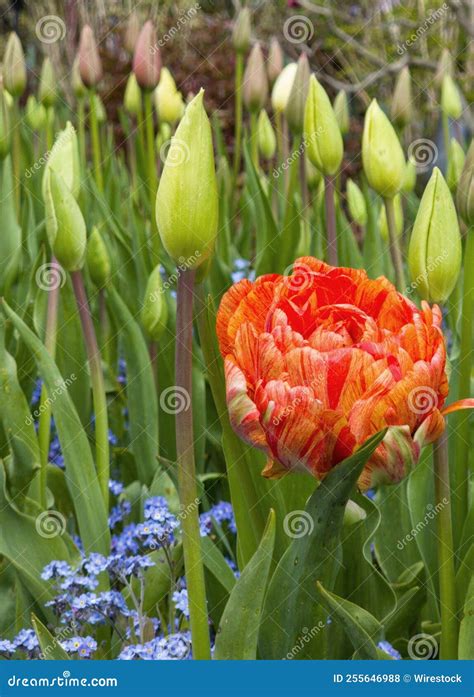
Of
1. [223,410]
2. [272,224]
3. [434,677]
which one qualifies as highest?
[272,224]

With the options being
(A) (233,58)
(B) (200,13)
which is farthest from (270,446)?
(B) (200,13)

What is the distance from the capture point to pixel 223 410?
761mm

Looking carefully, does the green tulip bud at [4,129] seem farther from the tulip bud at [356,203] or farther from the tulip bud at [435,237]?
the tulip bud at [435,237]

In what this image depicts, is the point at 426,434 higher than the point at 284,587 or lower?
higher

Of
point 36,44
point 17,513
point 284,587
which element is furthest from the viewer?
point 36,44

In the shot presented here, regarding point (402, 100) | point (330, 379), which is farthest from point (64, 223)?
point (402, 100)

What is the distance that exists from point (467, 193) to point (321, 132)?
0.86 feet

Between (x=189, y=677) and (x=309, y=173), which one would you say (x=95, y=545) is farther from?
(x=309, y=173)

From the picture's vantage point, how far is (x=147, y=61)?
5.53 ft

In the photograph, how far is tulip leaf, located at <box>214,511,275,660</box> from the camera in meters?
0.69

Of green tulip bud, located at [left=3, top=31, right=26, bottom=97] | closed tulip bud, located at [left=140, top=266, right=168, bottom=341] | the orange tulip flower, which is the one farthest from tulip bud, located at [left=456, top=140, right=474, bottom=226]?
green tulip bud, located at [left=3, top=31, right=26, bottom=97]

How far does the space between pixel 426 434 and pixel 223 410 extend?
0.17m

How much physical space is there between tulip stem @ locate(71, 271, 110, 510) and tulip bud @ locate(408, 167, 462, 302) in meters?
0.39

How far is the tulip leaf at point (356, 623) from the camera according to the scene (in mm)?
734
